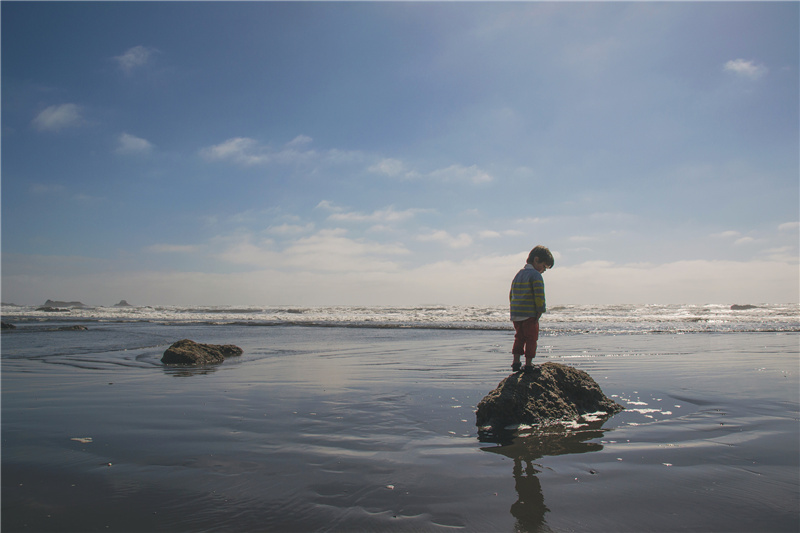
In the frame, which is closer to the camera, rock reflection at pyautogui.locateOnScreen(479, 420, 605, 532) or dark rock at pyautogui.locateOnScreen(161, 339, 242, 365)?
rock reflection at pyautogui.locateOnScreen(479, 420, 605, 532)

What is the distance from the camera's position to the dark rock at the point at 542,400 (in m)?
4.49

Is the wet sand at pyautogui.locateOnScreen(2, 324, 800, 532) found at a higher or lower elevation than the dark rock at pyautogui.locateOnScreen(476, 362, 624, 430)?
lower

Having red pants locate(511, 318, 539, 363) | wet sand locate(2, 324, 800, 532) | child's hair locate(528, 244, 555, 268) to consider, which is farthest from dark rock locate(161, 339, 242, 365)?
child's hair locate(528, 244, 555, 268)

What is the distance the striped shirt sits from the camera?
539 cm

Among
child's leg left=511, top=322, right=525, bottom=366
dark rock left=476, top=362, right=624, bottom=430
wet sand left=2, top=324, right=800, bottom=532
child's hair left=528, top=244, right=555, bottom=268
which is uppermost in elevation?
child's hair left=528, top=244, right=555, bottom=268

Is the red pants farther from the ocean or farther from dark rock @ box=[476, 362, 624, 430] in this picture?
the ocean

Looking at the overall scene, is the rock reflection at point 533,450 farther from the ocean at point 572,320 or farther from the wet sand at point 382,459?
the ocean at point 572,320

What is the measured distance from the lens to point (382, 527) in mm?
2457

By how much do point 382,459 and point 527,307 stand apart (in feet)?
9.19

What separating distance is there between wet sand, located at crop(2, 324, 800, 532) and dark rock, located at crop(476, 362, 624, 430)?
0.23 metres

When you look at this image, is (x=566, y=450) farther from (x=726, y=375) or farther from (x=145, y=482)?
(x=726, y=375)

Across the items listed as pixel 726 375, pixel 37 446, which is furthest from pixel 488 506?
pixel 726 375

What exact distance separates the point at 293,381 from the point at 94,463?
3.83 meters

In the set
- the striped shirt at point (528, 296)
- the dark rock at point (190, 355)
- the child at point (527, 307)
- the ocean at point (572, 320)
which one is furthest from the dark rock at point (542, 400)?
the ocean at point (572, 320)
